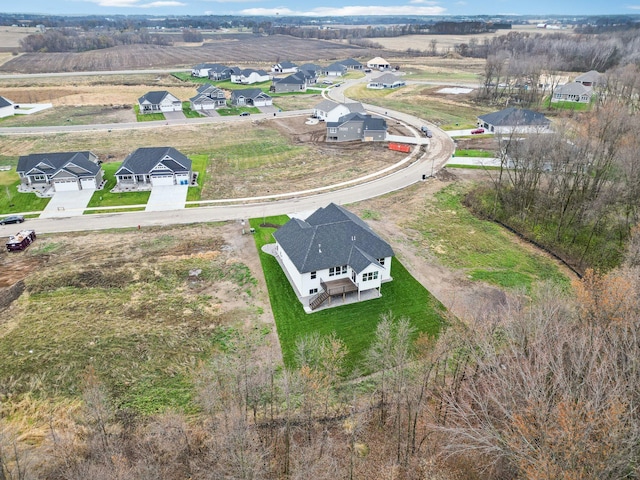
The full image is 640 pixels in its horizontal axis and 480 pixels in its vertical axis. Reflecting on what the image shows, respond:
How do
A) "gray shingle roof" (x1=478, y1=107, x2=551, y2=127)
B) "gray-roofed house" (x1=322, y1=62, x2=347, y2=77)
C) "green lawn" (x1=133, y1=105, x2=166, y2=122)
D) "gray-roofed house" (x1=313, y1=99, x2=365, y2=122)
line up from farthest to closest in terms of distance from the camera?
"gray-roofed house" (x1=322, y1=62, x2=347, y2=77), "green lawn" (x1=133, y1=105, x2=166, y2=122), "gray-roofed house" (x1=313, y1=99, x2=365, y2=122), "gray shingle roof" (x1=478, y1=107, x2=551, y2=127)

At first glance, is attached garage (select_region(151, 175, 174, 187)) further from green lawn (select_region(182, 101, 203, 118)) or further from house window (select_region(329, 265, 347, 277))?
green lawn (select_region(182, 101, 203, 118))

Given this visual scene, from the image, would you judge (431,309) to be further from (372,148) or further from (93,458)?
(372,148)

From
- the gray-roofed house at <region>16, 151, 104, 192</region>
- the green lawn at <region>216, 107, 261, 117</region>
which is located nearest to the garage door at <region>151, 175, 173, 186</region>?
the gray-roofed house at <region>16, 151, 104, 192</region>

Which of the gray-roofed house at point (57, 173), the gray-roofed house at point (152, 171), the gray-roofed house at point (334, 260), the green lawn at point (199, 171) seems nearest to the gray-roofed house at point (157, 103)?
the green lawn at point (199, 171)

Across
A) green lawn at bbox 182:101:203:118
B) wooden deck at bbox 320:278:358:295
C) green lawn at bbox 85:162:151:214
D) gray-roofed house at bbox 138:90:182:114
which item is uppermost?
gray-roofed house at bbox 138:90:182:114

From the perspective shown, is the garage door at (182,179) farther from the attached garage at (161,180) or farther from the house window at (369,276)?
the house window at (369,276)

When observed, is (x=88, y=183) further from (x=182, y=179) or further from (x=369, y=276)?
(x=369, y=276)
